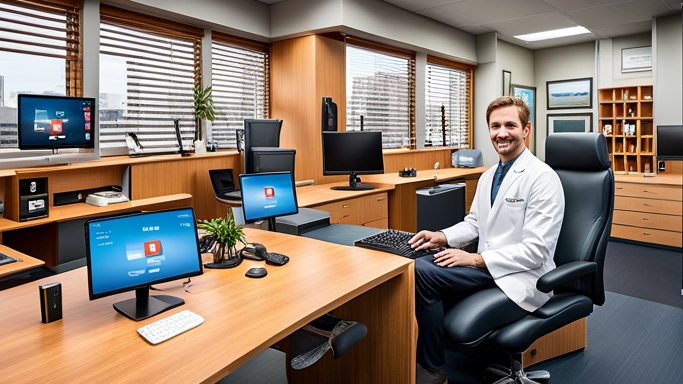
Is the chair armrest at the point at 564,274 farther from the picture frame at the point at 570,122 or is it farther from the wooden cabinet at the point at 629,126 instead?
the picture frame at the point at 570,122

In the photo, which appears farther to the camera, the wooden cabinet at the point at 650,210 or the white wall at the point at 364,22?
the wooden cabinet at the point at 650,210

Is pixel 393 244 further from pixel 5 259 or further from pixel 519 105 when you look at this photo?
pixel 5 259

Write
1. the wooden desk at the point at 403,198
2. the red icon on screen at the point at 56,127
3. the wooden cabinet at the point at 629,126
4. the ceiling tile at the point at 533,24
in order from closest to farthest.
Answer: the red icon on screen at the point at 56,127, the wooden desk at the point at 403,198, the ceiling tile at the point at 533,24, the wooden cabinet at the point at 629,126

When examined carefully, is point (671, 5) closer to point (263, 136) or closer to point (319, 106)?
point (319, 106)

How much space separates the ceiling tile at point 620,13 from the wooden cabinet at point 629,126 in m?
0.87

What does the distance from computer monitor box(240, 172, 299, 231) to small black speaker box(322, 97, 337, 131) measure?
2203mm

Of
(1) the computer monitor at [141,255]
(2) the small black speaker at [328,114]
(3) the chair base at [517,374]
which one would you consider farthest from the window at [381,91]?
(1) the computer monitor at [141,255]

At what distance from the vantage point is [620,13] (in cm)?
568

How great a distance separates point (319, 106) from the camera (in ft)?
16.3

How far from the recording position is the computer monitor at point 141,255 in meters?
1.49

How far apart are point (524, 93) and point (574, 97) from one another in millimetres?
762

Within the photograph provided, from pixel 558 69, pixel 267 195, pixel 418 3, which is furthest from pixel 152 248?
pixel 558 69

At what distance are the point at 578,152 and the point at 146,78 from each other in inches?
143

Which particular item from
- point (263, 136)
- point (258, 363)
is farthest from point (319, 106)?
point (258, 363)
